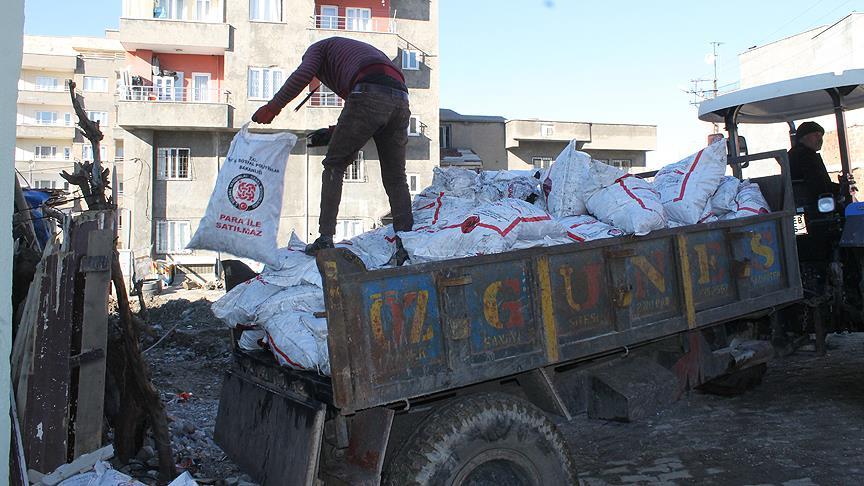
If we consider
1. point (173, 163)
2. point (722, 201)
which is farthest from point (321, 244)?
point (173, 163)

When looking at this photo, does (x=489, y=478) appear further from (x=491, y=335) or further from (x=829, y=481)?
(x=829, y=481)

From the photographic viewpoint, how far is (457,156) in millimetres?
28266

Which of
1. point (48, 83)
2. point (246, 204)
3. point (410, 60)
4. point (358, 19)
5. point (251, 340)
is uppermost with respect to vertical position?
point (48, 83)

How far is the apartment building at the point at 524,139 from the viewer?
97.1 ft

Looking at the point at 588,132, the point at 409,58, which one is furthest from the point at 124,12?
the point at 588,132

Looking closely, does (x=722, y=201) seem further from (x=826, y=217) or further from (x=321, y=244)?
(x=321, y=244)

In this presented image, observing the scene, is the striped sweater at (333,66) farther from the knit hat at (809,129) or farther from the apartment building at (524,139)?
the apartment building at (524,139)

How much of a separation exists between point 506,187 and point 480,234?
1.43 metres

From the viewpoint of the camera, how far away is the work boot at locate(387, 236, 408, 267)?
344cm

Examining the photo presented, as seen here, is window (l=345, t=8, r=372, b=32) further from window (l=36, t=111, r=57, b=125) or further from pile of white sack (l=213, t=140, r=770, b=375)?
window (l=36, t=111, r=57, b=125)

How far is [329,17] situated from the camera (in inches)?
1013

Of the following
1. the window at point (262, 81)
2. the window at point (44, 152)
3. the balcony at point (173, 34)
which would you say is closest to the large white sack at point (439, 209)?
the window at point (262, 81)

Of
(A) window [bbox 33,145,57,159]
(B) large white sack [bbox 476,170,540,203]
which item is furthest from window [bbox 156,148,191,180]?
(A) window [bbox 33,145,57,159]

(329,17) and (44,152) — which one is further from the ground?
(44,152)
